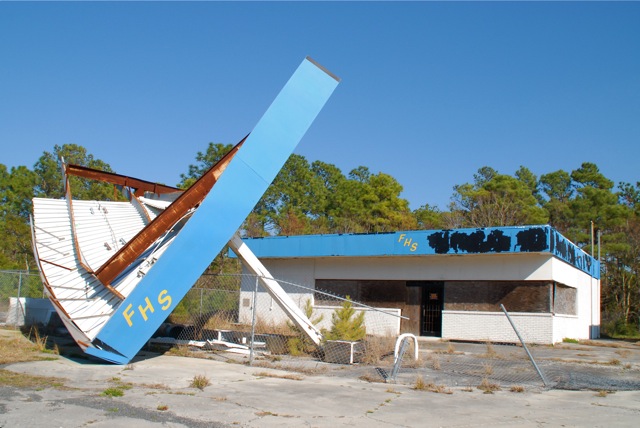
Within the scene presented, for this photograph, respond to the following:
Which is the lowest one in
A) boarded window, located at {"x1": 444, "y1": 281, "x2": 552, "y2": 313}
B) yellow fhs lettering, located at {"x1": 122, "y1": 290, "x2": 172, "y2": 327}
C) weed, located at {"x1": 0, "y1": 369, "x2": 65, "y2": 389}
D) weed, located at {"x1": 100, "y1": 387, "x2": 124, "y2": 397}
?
weed, located at {"x1": 0, "y1": 369, "x2": 65, "y2": 389}

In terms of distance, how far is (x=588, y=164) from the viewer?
223ft

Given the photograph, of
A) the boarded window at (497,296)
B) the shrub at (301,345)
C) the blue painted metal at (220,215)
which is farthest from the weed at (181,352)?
the boarded window at (497,296)

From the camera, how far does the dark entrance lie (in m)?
25.8

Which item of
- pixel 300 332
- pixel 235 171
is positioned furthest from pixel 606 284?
pixel 235 171

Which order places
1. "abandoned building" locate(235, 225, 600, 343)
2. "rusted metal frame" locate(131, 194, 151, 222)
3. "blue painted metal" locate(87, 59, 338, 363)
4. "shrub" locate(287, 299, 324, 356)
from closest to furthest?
"blue painted metal" locate(87, 59, 338, 363), "shrub" locate(287, 299, 324, 356), "rusted metal frame" locate(131, 194, 151, 222), "abandoned building" locate(235, 225, 600, 343)

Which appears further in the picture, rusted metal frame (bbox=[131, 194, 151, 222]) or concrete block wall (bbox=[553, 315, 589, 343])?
concrete block wall (bbox=[553, 315, 589, 343])

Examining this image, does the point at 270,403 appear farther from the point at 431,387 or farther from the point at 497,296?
the point at 497,296

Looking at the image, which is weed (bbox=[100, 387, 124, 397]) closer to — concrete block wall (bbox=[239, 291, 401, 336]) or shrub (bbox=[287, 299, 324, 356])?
shrub (bbox=[287, 299, 324, 356])

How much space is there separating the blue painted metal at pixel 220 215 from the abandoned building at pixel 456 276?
12105mm

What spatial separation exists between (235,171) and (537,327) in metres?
15.5

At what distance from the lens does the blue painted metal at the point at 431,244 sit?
72.2 ft

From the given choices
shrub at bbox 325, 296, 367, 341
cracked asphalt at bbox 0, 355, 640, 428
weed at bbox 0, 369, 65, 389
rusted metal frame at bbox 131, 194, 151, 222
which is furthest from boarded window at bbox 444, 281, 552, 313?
weed at bbox 0, 369, 65, 389

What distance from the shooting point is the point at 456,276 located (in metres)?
24.6

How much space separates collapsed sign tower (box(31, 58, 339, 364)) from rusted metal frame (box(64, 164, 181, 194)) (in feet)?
0.15
